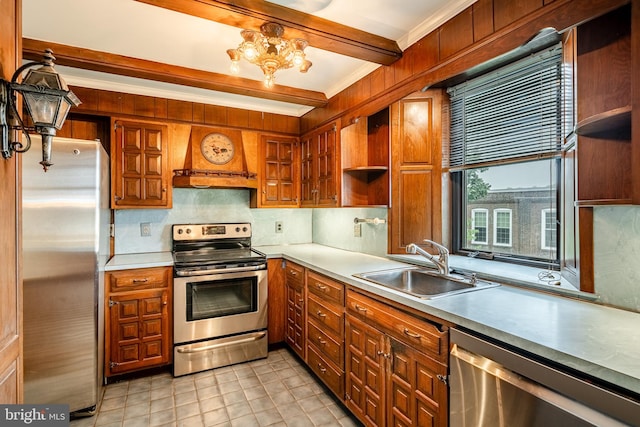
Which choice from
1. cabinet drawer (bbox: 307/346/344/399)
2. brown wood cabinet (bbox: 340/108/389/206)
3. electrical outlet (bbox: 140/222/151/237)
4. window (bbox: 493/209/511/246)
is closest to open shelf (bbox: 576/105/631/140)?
window (bbox: 493/209/511/246)

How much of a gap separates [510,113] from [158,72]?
245cm

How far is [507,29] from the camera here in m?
1.52

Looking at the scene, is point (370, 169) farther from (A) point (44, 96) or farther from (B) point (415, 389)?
(A) point (44, 96)

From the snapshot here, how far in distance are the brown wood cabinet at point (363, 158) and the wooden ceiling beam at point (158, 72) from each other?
0.50 metres

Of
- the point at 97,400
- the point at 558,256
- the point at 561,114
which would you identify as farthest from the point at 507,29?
the point at 97,400

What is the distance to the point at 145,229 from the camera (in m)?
3.17

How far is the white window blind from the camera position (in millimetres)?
1774

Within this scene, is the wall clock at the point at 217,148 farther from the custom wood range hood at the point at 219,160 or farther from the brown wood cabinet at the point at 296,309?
the brown wood cabinet at the point at 296,309

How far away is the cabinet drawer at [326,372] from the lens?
7.14 feet

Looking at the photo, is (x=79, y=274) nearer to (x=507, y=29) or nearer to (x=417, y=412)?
(x=417, y=412)

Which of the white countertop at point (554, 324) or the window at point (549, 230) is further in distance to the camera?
the window at point (549, 230)

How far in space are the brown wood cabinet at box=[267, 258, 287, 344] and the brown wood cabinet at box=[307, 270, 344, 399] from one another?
0.53 m

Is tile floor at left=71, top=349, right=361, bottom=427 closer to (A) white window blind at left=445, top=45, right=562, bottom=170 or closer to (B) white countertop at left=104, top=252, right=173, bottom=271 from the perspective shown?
(B) white countertop at left=104, top=252, right=173, bottom=271
